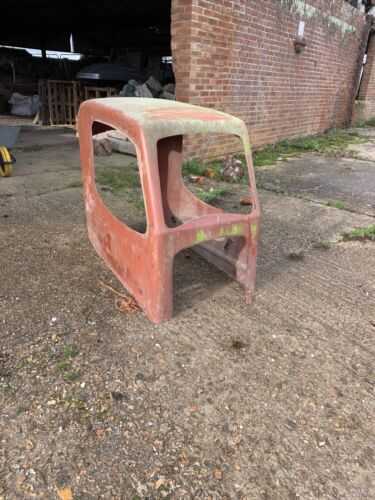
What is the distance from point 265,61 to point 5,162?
484 cm

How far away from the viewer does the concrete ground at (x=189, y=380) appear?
1404 millimetres

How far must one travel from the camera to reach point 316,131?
10023 mm

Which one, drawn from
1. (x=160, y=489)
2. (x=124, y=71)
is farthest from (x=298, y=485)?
(x=124, y=71)

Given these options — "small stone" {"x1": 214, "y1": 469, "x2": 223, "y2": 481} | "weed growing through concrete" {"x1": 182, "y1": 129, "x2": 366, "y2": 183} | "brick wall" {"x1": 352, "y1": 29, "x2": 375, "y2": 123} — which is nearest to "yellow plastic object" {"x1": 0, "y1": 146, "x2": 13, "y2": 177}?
"weed growing through concrete" {"x1": 182, "y1": 129, "x2": 366, "y2": 183}

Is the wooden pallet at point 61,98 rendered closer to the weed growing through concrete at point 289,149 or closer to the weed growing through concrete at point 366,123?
the weed growing through concrete at point 289,149

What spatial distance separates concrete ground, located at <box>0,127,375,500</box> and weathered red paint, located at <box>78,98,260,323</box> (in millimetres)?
170

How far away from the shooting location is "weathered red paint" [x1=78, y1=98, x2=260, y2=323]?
6.46 feet

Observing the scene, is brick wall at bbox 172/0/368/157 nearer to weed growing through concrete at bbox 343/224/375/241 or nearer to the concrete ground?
weed growing through concrete at bbox 343/224/375/241

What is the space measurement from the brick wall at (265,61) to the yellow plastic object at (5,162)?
2507mm

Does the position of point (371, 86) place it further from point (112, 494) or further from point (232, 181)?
point (112, 494)

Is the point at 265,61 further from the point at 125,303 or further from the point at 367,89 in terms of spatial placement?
the point at 367,89

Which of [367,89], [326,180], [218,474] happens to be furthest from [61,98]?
[218,474]

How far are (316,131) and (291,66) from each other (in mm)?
2666

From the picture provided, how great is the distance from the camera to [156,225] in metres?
1.97
